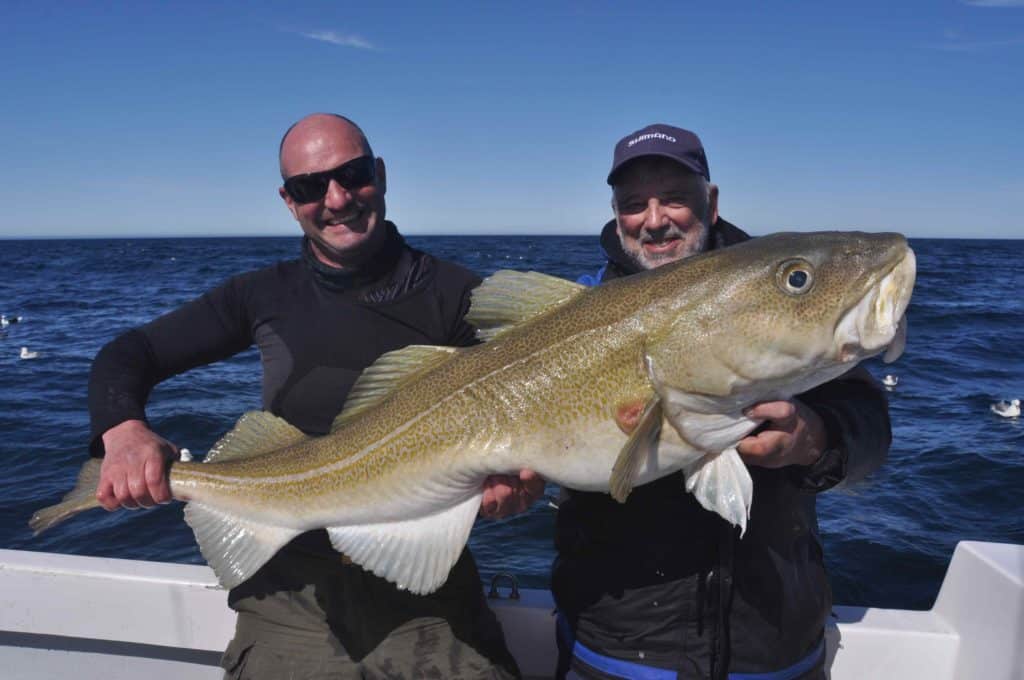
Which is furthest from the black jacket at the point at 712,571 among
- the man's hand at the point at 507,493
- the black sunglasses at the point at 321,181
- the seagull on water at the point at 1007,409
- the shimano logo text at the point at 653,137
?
the seagull on water at the point at 1007,409

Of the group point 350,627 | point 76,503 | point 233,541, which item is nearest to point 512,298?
point 233,541

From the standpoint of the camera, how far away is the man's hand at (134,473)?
120 inches

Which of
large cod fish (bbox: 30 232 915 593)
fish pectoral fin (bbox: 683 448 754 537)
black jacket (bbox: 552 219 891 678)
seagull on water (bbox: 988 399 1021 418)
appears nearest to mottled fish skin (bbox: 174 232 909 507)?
large cod fish (bbox: 30 232 915 593)

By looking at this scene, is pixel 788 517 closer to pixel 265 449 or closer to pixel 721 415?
pixel 721 415

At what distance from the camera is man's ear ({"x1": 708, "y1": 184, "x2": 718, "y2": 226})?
3211 mm

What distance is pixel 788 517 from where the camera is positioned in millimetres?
2848

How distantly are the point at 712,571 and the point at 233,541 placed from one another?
1973 millimetres

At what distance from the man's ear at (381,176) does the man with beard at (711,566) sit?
1349mm

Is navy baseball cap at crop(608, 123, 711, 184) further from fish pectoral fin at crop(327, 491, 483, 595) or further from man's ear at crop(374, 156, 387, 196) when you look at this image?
fish pectoral fin at crop(327, 491, 483, 595)

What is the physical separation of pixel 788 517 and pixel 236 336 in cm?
270

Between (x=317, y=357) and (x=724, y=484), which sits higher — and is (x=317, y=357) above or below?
above

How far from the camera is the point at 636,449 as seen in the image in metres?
2.38

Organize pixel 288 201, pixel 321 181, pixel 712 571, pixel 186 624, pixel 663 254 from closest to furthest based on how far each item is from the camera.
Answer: pixel 712 571 → pixel 663 254 → pixel 321 181 → pixel 288 201 → pixel 186 624

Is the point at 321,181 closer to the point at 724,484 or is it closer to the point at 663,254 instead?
the point at 663,254
